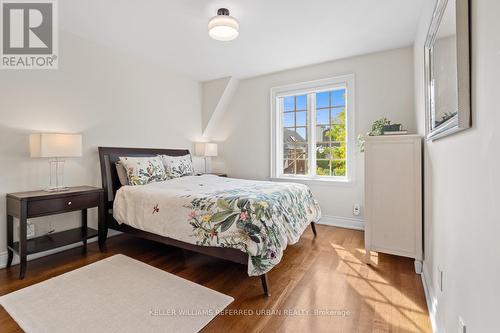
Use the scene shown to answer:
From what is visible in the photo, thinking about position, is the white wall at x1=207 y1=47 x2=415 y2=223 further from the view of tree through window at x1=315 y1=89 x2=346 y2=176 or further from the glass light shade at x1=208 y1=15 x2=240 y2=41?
the glass light shade at x1=208 y1=15 x2=240 y2=41

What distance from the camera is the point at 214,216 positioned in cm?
213

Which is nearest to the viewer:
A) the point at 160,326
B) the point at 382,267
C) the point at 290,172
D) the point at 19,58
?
the point at 160,326

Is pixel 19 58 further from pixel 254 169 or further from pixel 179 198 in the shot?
pixel 254 169

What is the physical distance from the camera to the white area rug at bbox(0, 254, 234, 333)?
5.25ft

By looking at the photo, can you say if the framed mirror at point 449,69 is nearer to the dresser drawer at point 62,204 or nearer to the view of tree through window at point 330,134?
the view of tree through window at point 330,134

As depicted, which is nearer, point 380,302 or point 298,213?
point 380,302

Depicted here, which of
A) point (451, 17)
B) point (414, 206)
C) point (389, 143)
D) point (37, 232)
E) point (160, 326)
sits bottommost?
point (160, 326)

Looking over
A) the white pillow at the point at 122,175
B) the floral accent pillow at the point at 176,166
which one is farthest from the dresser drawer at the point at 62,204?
the floral accent pillow at the point at 176,166

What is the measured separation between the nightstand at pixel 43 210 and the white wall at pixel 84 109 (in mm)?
150

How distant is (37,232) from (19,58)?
185 centimetres

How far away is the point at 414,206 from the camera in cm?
230

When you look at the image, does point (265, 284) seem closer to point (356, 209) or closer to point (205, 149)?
point (356, 209)

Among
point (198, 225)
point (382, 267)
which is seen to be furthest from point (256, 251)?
point (382, 267)

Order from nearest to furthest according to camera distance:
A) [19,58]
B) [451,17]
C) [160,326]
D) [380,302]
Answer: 1. [451,17]
2. [160,326]
3. [380,302]
4. [19,58]
